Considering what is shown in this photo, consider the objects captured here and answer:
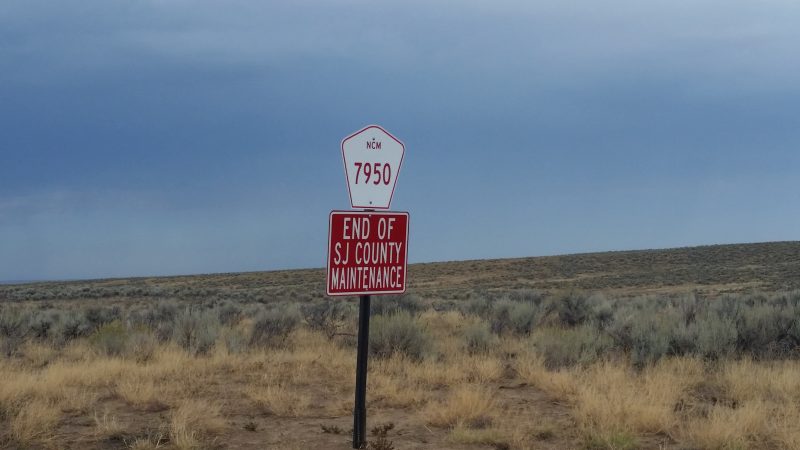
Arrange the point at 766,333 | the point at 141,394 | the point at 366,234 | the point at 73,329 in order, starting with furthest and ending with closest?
the point at 73,329, the point at 766,333, the point at 141,394, the point at 366,234

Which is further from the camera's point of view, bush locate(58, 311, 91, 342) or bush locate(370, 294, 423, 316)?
bush locate(370, 294, 423, 316)

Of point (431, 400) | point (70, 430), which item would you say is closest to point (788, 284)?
point (431, 400)

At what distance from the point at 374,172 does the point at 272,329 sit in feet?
30.9

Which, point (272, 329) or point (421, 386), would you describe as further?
A: point (272, 329)

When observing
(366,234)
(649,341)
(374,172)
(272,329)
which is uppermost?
(374,172)

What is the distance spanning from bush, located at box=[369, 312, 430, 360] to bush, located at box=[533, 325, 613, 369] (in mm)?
2012

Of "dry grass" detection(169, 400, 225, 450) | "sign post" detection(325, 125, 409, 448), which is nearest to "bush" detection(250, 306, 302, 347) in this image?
"dry grass" detection(169, 400, 225, 450)

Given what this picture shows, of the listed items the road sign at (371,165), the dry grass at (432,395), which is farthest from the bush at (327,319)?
the road sign at (371,165)

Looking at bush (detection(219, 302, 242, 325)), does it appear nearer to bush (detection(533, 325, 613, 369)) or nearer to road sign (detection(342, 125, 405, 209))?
bush (detection(533, 325, 613, 369))

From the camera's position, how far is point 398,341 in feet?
40.1

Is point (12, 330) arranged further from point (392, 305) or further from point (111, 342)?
point (392, 305)

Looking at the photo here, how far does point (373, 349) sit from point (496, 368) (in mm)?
2529

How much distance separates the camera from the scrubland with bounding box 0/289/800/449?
287 inches

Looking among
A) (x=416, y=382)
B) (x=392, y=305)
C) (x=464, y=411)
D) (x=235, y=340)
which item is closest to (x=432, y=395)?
(x=416, y=382)
